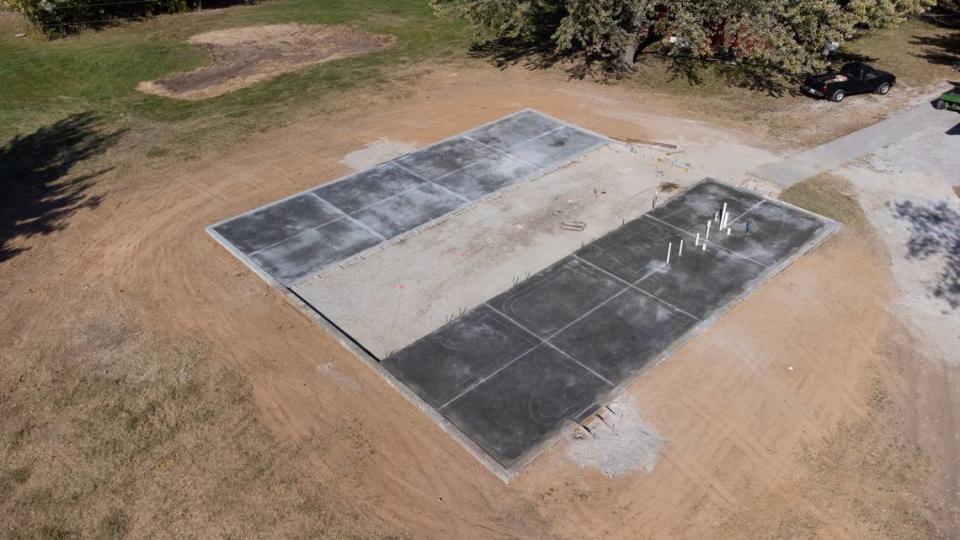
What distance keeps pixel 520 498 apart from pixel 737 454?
14.8 feet

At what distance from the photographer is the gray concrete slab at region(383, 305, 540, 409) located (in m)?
14.5

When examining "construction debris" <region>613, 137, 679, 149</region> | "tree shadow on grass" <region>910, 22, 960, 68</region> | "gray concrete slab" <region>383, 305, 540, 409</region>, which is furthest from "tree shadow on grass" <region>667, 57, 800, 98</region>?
"gray concrete slab" <region>383, 305, 540, 409</region>

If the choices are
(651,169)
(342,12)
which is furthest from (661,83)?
(342,12)

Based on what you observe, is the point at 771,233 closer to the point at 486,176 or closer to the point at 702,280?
the point at 702,280

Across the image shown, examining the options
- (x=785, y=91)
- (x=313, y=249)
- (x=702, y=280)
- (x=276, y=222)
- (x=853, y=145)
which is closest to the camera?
(x=702, y=280)

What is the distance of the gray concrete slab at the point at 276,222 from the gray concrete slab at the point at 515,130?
7.22 meters

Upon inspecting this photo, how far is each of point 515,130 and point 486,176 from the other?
408 centimetres

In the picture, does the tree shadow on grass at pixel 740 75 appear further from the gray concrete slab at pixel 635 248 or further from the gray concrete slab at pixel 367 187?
the gray concrete slab at pixel 367 187

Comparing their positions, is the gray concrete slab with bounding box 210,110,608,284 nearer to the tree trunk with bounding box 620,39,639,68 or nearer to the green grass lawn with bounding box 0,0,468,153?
the tree trunk with bounding box 620,39,639,68

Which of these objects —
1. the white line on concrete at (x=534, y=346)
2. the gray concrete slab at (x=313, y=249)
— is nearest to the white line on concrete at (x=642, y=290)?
the white line on concrete at (x=534, y=346)

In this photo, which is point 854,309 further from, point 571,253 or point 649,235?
point 571,253

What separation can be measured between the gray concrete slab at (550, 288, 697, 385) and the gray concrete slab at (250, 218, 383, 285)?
7.04m

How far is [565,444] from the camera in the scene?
13.2 metres

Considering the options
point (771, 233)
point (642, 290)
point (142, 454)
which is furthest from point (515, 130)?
point (142, 454)
